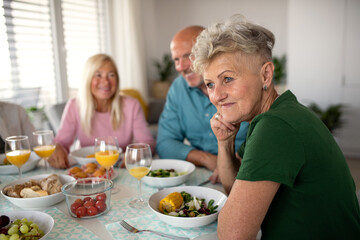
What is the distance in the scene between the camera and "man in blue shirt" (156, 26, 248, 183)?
6.90ft

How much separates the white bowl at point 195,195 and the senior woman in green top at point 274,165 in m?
0.11

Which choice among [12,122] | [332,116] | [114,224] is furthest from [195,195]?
[332,116]

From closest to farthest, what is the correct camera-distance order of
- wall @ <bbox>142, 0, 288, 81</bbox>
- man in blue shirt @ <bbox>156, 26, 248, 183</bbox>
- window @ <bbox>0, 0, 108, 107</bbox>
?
man in blue shirt @ <bbox>156, 26, 248, 183</bbox>, window @ <bbox>0, 0, 108, 107</bbox>, wall @ <bbox>142, 0, 288, 81</bbox>

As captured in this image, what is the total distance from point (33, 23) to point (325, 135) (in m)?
3.53

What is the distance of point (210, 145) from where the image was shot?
2092mm

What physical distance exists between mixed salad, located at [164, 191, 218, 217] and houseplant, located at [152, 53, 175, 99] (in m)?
4.49

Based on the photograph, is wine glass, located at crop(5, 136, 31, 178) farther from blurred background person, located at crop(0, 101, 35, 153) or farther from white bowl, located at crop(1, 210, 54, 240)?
blurred background person, located at crop(0, 101, 35, 153)

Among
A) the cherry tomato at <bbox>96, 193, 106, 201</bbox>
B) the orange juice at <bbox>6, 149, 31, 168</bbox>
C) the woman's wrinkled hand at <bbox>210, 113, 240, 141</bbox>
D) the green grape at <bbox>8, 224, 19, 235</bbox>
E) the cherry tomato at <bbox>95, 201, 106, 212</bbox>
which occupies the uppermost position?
the woman's wrinkled hand at <bbox>210, 113, 240, 141</bbox>

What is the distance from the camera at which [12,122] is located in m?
2.19

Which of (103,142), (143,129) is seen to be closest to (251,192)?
(103,142)

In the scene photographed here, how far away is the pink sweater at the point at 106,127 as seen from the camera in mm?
2296

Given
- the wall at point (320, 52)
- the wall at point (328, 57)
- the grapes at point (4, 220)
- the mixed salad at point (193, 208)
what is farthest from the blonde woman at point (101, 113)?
the wall at point (328, 57)

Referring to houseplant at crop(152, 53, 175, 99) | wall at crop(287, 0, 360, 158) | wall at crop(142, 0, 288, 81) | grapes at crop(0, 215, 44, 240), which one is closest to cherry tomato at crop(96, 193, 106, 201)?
grapes at crop(0, 215, 44, 240)

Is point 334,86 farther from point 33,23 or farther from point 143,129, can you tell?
point 33,23
